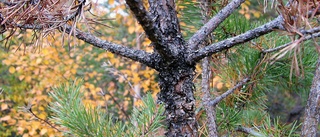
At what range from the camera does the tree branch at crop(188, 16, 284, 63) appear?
37 cm

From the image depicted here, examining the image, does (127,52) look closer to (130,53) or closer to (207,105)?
(130,53)

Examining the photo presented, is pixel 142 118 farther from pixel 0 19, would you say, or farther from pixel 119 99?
pixel 119 99

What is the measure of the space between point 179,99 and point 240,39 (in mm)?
115

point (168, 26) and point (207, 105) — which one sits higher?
point (168, 26)

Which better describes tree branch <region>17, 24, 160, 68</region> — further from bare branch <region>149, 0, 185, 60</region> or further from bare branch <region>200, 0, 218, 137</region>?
bare branch <region>200, 0, 218, 137</region>

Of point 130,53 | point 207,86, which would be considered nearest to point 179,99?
point 130,53

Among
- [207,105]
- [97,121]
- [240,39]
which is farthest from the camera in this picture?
[207,105]

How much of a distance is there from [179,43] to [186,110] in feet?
0.30

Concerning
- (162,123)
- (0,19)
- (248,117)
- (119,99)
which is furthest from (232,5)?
(119,99)

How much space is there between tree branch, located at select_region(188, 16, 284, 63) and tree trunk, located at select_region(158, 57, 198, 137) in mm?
21

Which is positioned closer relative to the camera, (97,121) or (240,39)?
(240,39)

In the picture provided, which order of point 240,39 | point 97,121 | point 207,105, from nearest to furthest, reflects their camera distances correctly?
point 240,39
point 97,121
point 207,105

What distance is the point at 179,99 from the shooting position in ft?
1.45

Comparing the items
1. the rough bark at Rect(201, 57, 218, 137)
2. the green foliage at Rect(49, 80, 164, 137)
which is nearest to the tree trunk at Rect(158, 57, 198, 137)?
the green foliage at Rect(49, 80, 164, 137)
